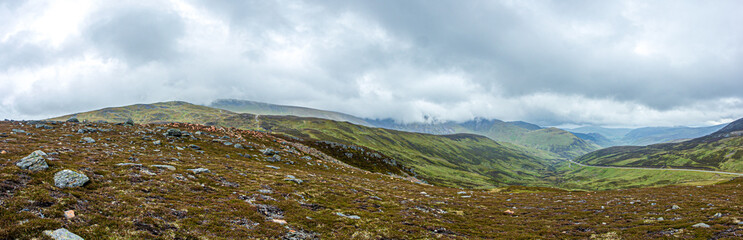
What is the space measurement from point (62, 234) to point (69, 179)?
958 centimetres

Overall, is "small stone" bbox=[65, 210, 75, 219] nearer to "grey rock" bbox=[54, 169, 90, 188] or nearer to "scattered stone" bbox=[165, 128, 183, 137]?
"grey rock" bbox=[54, 169, 90, 188]

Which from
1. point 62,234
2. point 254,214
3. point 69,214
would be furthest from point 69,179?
point 254,214

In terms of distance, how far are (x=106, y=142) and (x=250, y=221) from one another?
1737 inches

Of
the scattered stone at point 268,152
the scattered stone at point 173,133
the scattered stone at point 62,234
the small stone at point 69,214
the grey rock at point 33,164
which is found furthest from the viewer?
the scattered stone at point 268,152

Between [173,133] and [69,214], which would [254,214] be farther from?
[173,133]

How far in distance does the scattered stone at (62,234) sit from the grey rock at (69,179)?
844 cm

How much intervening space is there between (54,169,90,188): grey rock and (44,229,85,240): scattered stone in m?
8.44

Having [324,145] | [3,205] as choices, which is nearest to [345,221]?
[3,205]

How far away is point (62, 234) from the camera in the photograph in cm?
1017

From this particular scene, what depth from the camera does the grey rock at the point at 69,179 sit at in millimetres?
15886

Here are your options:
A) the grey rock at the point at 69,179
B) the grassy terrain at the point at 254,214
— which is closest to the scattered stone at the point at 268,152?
the grassy terrain at the point at 254,214

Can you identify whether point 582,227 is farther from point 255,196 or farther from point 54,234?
point 54,234

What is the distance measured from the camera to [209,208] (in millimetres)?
17578

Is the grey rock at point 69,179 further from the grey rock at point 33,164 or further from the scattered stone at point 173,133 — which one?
the scattered stone at point 173,133
